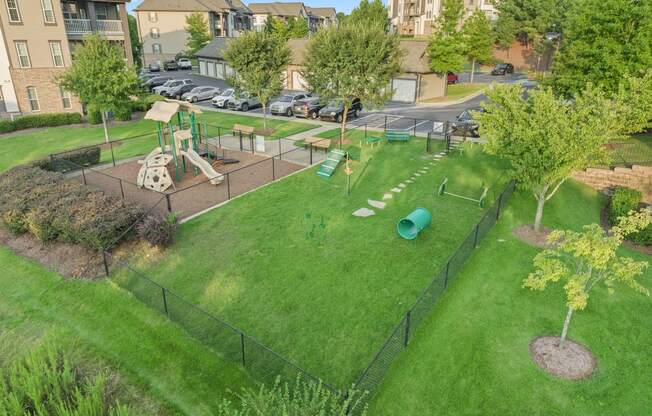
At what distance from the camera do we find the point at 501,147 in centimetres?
1423

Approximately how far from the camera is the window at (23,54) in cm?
3081

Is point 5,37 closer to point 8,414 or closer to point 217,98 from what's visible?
point 217,98

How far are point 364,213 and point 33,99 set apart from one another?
1180 inches

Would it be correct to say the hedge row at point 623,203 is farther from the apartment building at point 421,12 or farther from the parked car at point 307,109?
the apartment building at point 421,12

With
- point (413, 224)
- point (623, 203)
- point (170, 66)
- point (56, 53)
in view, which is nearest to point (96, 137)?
point (56, 53)

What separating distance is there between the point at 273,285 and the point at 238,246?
264 centimetres

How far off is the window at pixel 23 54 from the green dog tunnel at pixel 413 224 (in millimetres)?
31888

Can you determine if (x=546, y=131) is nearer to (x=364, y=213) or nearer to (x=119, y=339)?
(x=364, y=213)

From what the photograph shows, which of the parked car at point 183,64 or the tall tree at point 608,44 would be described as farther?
the parked car at point 183,64

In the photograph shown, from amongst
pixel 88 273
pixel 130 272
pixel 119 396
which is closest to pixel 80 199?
pixel 88 273

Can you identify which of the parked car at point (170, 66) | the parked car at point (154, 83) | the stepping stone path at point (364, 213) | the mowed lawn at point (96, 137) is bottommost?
the stepping stone path at point (364, 213)

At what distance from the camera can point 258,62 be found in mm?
27734

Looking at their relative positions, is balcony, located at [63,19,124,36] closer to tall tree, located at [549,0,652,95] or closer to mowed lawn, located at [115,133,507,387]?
mowed lawn, located at [115,133,507,387]

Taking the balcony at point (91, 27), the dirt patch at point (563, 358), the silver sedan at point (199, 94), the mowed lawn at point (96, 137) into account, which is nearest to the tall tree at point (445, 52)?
the mowed lawn at point (96, 137)
